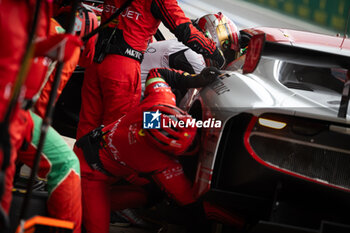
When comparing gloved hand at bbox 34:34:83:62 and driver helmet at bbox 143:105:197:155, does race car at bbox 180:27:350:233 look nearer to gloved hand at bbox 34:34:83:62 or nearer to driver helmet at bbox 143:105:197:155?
driver helmet at bbox 143:105:197:155

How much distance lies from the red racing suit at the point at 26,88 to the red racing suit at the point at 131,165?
532mm

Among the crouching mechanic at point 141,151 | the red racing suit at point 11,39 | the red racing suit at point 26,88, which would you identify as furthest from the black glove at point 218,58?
the red racing suit at point 11,39

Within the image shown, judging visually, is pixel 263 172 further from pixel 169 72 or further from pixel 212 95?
pixel 169 72

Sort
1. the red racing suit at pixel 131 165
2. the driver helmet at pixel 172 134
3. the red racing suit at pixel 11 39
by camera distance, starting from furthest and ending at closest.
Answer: the red racing suit at pixel 131 165, the driver helmet at pixel 172 134, the red racing suit at pixel 11 39

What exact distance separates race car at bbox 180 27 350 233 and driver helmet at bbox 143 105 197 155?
0.09 metres

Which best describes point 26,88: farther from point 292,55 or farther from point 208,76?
point 208,76

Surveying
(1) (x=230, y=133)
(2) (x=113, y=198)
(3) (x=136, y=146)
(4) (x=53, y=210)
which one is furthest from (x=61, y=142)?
(2) (x=113, y=198)

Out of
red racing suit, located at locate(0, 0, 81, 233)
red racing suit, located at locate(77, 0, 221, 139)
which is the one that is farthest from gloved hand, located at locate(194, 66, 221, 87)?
red racing suit, located at locate(0, 0, 81, 233)

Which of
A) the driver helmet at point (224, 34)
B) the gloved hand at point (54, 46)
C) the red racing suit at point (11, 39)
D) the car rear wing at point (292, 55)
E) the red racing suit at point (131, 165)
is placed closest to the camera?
the red racing suit at point (11, 39)

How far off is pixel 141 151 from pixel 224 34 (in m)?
1.87

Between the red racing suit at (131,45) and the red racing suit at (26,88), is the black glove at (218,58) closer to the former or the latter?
the red racing suit at (131,45)

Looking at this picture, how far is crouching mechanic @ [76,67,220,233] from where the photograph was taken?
274 centimetres

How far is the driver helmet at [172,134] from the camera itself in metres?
2.70

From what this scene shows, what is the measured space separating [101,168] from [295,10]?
4.80 ft
